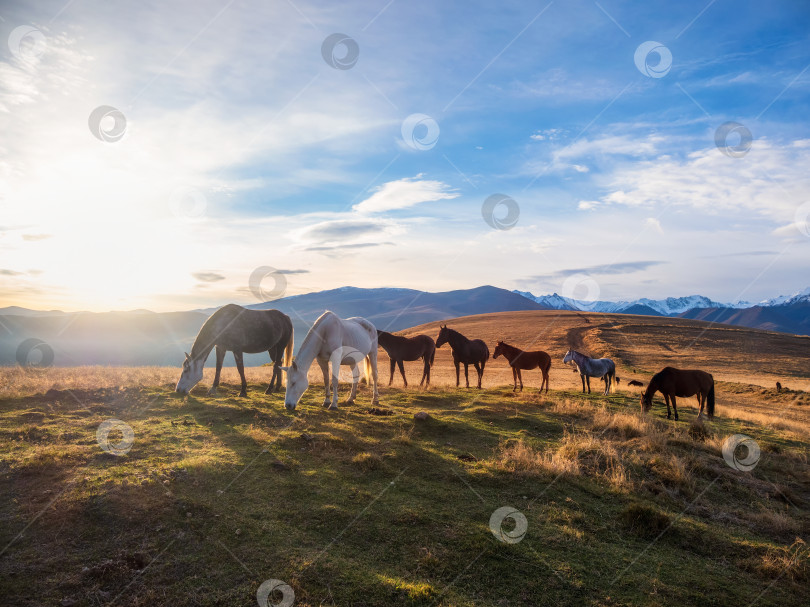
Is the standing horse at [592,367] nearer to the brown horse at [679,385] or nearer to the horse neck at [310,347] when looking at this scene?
the brown horse at [679,385]

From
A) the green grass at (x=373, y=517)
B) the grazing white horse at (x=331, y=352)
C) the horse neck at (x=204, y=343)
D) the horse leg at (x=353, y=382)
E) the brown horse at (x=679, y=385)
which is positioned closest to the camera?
the green grass at (x=373, y=517)

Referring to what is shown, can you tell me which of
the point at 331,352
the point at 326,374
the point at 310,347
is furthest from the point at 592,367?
the point at 310,347

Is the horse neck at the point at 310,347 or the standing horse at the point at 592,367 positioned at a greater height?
the horse neck at the point at 310,347

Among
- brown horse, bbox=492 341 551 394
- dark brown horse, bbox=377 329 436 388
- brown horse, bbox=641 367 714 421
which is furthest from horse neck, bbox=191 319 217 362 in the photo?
brown horse, bbox=641 367 714 421

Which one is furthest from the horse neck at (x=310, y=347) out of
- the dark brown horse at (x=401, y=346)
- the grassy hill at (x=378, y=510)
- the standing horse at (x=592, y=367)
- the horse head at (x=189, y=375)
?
the standing horse at (x=592, y=367)

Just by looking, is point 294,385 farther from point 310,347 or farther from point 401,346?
point 401,346

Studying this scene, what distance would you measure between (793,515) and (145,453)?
456 inches

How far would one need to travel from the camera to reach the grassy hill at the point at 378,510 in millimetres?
4320

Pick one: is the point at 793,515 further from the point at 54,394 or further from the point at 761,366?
the point at 761,366

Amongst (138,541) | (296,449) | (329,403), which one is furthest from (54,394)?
(138,541)

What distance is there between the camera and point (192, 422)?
396 inches

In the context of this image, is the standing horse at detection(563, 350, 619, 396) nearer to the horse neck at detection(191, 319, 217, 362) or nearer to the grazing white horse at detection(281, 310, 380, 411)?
the grazing white horse at detection(281, 310, 380, 411)

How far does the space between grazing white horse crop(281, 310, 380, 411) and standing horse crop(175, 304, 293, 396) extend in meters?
2.22

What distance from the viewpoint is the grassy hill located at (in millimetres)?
4320
